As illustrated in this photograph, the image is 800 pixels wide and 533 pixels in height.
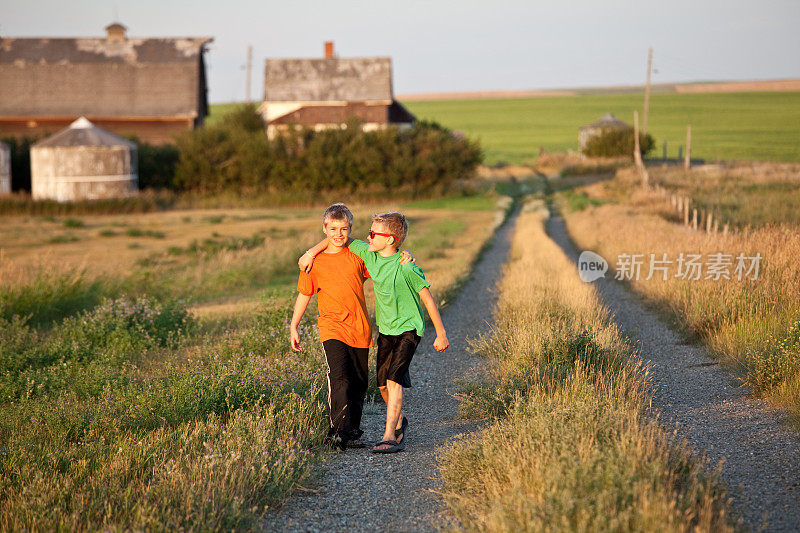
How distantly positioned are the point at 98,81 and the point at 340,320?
139 feet

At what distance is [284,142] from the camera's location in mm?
37250

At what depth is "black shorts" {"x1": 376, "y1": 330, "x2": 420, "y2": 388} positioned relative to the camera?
529cm

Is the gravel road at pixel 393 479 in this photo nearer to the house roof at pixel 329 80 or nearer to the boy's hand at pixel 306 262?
the boy's hand at pixel 306 262

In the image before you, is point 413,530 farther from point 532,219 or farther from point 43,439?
point 532,219

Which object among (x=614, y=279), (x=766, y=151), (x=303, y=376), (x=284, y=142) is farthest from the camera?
(x=284, y=142)

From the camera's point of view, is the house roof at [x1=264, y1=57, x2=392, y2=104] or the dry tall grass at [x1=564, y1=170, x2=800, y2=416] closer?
the dry tall grass at [x1=564, y1=170, x2=800, y2=416]

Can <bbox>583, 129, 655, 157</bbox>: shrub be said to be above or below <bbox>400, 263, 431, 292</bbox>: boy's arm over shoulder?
above

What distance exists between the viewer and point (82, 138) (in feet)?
110

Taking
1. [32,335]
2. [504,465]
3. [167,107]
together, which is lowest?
[32,335]

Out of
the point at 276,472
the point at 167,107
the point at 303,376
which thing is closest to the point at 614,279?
the point at 303,376

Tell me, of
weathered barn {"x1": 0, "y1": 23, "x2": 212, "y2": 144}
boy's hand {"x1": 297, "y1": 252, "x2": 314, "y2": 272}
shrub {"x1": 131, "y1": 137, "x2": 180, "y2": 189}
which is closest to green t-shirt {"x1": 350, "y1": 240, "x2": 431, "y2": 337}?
boy's hand {"x1": 297, "y1": 252, "x2": 314, "y2": 272}

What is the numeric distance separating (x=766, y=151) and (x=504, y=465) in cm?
3470

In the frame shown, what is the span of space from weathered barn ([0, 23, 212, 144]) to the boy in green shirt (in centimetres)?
3925

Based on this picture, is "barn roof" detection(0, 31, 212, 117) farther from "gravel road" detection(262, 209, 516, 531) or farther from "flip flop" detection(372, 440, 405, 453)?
"flip flop" detection(372, 440, 405, 453)
